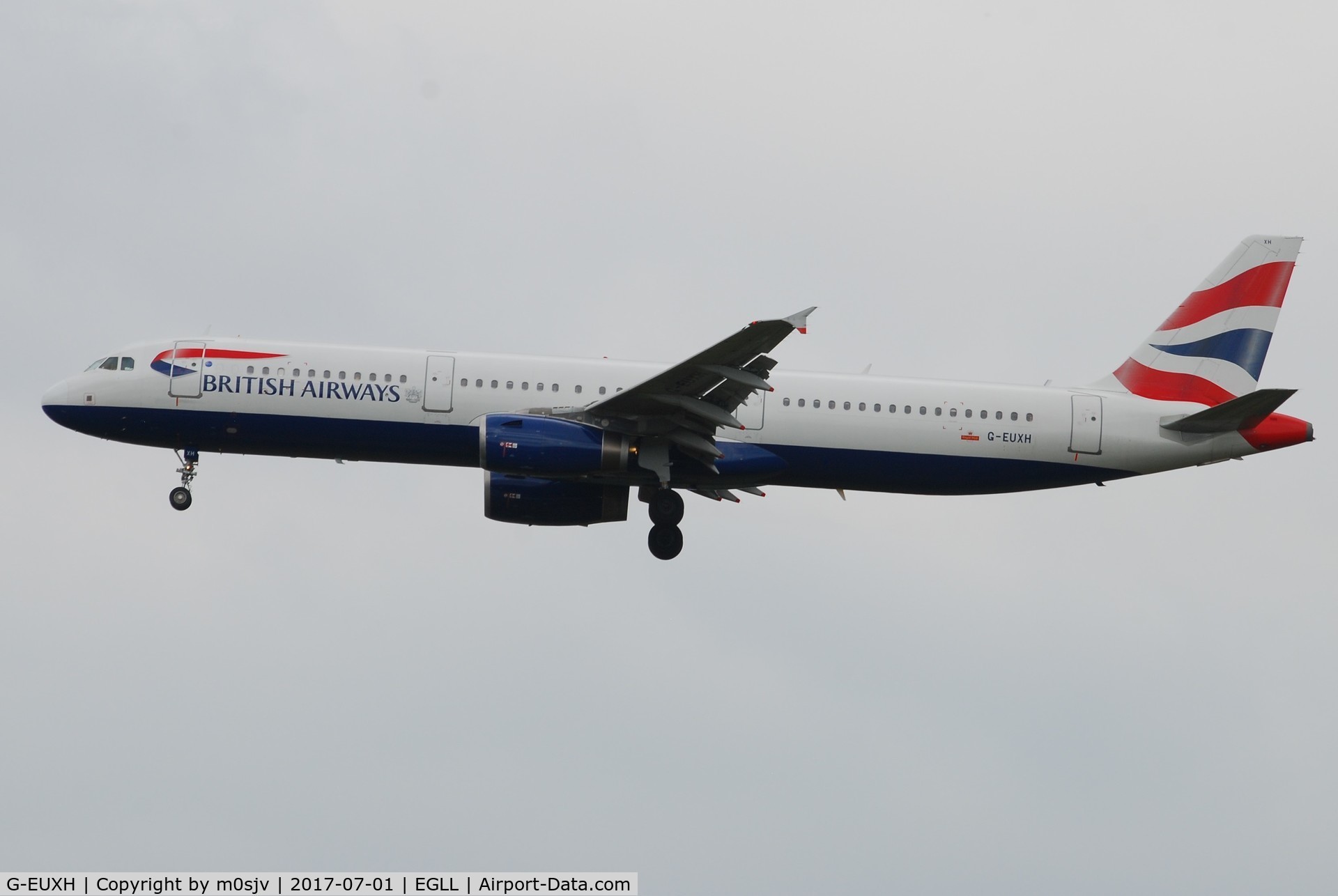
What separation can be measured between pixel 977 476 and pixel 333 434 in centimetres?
1416

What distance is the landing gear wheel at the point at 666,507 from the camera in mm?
32469

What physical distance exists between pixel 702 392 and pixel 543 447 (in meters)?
3.41

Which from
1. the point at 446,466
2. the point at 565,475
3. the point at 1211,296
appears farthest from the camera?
the point at 1211,296

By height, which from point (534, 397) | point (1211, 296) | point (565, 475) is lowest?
point (565, 475)

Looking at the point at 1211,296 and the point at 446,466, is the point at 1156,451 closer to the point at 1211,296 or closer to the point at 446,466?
the point at 1211,296

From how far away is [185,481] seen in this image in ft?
107

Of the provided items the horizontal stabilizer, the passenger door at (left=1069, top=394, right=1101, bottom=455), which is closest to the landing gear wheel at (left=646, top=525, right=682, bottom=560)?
the passenger door at (left=1069, top=394, right=1101, bottom=455)

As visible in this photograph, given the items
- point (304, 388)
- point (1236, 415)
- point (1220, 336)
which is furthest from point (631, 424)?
point (1220, 336)

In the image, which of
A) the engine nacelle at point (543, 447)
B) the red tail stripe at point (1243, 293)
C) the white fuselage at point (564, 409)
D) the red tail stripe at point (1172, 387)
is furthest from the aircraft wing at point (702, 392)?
the red tail stripe at point (1243, 293)

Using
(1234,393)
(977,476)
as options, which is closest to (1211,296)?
(1234,393)

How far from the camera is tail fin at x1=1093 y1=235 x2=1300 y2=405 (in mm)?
34000

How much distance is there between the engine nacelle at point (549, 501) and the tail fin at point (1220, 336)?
11906 millimetres

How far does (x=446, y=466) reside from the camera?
32.1 metres

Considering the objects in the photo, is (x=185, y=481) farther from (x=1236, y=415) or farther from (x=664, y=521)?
(x=1236, y=415)
